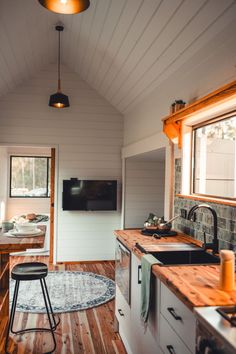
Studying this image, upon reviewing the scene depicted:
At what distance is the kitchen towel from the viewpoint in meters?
2.05

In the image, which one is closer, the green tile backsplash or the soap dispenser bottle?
the soap dispenser bottle

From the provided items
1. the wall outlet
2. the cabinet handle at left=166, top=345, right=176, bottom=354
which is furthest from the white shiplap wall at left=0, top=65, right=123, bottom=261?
the cabinet handle at left=166, top=345, right=176, bottom=354

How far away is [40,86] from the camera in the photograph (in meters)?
5.64

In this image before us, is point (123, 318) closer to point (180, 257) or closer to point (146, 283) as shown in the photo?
point (180, 257)

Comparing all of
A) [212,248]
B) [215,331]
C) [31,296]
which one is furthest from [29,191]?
[215,331]

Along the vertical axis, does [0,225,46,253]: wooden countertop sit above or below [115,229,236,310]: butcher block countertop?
above

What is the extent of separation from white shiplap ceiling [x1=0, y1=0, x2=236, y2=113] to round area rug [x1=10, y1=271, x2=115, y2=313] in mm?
2688

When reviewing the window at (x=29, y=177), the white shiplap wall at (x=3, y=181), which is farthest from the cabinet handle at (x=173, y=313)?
the window at (x=29, y=177)

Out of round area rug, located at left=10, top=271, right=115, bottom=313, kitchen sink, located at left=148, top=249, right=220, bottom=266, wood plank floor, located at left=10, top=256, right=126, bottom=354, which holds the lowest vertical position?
wood plank floor, located at left=10, top=256, right=126, bottom=354

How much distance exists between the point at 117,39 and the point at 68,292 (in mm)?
3145

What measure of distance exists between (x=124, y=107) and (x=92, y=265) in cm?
276

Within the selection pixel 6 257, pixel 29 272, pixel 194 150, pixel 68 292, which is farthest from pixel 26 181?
pixel 194 150

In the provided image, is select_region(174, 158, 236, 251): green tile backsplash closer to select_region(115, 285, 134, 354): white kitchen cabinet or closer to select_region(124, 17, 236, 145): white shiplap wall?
select_region(124, 17, 236, 145): white shiplap wall

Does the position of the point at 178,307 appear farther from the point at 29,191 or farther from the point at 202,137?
the point at 29,191
